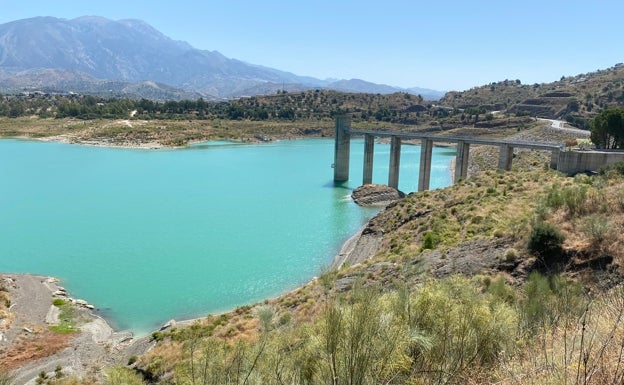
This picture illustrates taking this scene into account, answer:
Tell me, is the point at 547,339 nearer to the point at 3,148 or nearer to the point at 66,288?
the point at 66,288

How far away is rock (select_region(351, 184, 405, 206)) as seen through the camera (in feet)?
140

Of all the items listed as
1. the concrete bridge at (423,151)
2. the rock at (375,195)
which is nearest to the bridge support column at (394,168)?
the concrete bridge at (423,151)

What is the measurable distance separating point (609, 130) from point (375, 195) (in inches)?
776

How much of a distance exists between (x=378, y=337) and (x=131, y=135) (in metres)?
90.7

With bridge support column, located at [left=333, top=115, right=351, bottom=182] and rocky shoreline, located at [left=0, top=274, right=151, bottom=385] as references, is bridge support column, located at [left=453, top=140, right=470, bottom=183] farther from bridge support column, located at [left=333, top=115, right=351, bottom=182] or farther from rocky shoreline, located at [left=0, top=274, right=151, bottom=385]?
rocky shoreline, located at [left=0, top=274, right=151, bottom=385]

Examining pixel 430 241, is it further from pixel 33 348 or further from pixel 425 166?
pixel 425 166

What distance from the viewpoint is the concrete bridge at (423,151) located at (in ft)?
131

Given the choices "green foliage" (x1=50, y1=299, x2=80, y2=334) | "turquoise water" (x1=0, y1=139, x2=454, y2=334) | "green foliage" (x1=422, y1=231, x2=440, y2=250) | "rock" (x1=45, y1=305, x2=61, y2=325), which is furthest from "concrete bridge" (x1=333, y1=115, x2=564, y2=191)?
"rock" (x1=45, y1=305, x2=61, y2=325)

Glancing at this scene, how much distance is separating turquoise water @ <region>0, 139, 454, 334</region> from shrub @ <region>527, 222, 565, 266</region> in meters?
12.7

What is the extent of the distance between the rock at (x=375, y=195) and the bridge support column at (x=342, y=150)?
8662 millimetres

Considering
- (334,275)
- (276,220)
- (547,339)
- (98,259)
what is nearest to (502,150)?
(276,220)

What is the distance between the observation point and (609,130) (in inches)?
1454

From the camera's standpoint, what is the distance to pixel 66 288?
75.5 feet

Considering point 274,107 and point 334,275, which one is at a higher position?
point 274,107
